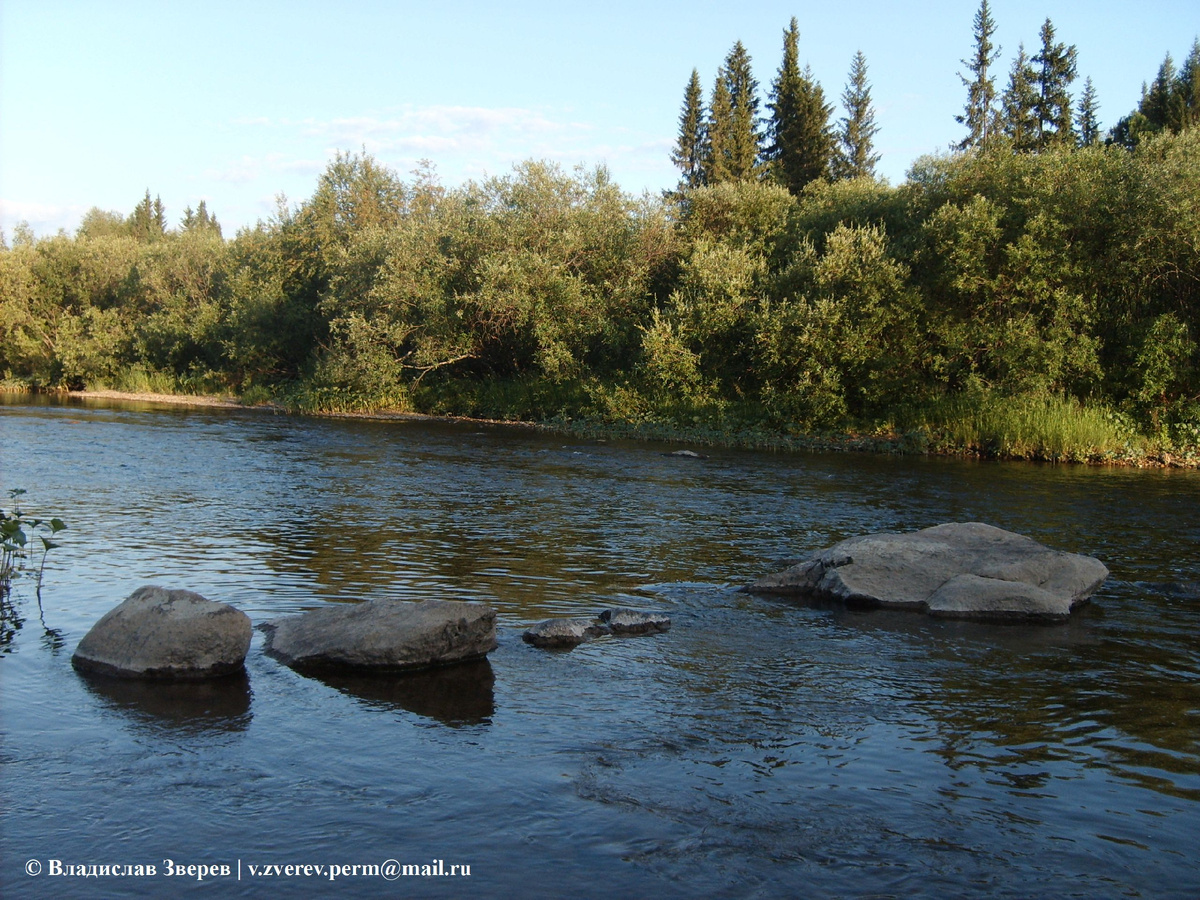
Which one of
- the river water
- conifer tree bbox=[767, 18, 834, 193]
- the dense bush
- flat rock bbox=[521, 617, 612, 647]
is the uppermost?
conifer tree bbox=[767, 18, 834, 193]

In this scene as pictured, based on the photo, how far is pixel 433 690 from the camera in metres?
9.73

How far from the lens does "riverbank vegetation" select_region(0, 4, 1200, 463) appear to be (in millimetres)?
34250

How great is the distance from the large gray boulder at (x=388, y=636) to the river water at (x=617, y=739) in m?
0.27

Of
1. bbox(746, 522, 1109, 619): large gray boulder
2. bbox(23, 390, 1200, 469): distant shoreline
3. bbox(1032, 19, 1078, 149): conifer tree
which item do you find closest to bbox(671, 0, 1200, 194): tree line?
bbox(1032, 19, 1078, 149): conifer tree

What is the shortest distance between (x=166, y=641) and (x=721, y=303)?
3379cm

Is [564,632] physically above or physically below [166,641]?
below

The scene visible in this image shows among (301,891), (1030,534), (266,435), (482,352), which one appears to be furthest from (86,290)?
(301,891)

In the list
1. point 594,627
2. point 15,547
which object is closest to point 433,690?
point 594,627

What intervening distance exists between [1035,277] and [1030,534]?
20.2 meters

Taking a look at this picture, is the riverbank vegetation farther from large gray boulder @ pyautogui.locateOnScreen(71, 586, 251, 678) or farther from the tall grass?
large gray boulder @ pyautogui.locateOnScreen(71, 586, 251, 678)

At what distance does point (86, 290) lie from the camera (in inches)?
2717

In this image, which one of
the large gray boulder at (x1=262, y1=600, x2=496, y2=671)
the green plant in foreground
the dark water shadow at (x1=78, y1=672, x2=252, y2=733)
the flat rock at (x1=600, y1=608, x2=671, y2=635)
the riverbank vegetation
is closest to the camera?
the dark water shadow at (x1=78, y1=672, x2=252, y2=733)

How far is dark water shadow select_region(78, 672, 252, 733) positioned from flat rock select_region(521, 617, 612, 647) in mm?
3115

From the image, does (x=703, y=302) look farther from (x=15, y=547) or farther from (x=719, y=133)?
(x=719, y=133)
